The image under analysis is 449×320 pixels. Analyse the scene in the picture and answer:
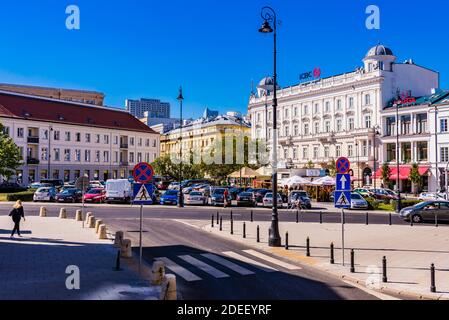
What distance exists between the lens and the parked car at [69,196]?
4594cm

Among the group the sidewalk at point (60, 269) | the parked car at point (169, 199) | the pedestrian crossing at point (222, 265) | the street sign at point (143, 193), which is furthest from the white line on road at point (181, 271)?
the parked car at point (169, 199)

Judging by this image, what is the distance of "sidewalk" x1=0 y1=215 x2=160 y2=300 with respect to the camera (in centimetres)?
1119

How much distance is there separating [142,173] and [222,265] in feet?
13.4

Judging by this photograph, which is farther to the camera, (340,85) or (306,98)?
(306,98)

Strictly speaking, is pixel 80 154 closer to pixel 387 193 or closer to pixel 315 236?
pixel 387 193

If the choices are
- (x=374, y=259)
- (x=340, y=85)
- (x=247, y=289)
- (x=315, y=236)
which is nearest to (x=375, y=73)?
(x=340, y=85)

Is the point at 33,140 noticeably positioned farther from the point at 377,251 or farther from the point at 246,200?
the point at 377,251

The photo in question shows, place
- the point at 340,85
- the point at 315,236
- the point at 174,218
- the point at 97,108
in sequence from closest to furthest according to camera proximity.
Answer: the point at 315,236, the point at 174,218, the point at 340,85, the point at 97,108

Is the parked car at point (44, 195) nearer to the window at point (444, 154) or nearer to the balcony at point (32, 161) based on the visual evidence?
the balcony at point (32, 161)

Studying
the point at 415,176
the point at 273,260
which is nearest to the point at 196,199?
the point at 273,260

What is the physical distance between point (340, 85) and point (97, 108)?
145 feet

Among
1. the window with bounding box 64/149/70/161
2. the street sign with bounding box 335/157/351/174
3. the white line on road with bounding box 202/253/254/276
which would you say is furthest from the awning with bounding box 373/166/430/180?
the white line on road with bounding box 202/253/254/276

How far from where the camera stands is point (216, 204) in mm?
44938

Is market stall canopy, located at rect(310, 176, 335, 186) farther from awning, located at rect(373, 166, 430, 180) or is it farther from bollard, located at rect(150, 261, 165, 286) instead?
bollard, located at rect(150, 261, 165, 286)
